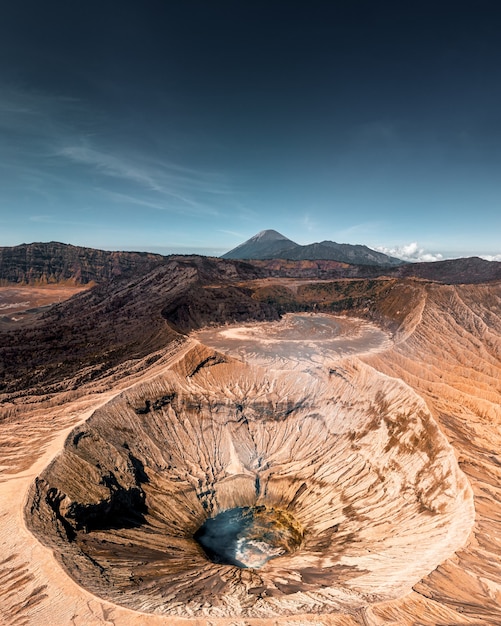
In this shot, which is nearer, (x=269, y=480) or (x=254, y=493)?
(x=254, y=493)

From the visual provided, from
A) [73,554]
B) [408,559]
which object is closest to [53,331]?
[73,554]

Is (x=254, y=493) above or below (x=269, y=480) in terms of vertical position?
below

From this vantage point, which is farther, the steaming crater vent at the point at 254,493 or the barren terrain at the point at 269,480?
the steaming crater vent at the point at 254,493

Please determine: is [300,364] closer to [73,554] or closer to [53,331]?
[73,554]

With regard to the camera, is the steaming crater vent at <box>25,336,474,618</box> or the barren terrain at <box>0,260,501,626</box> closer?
the barren terrain at <box>0,260,501,626</box>
